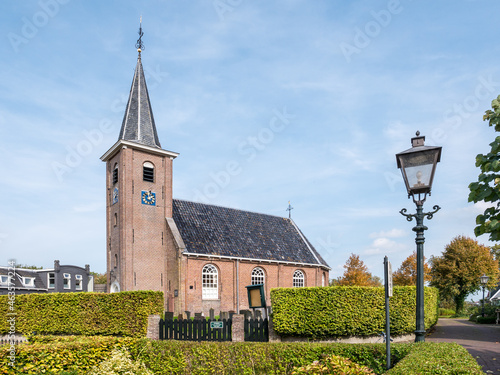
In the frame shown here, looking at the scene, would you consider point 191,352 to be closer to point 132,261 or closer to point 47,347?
point 47,347

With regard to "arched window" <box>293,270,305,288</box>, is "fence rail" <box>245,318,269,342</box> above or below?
above

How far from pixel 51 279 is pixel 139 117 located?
103ft

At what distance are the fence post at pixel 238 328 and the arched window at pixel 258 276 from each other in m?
19.3

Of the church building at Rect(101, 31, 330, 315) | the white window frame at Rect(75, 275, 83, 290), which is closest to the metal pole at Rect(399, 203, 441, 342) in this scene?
the church building at Rect(101, 31, 330, 315)

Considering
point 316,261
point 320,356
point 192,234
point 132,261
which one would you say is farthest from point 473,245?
point 320,356

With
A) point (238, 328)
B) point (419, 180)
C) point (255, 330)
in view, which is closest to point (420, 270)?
point (419, 180)

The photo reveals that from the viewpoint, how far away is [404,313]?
16.7 m

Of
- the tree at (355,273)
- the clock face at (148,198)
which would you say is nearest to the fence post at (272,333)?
the clock face at (148,198)

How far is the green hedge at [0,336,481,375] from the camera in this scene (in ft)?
31.3

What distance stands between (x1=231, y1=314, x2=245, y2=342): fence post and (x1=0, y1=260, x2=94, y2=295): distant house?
41227 mm

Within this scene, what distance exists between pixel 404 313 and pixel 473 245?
33607 mm

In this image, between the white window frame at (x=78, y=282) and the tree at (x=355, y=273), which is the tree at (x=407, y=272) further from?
the white window frame at (x=78, y=282)

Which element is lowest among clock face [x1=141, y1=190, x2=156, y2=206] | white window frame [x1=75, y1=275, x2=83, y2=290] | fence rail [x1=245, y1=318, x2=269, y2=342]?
white window frame [x1=75, y1=275, x2=83, y2=290]

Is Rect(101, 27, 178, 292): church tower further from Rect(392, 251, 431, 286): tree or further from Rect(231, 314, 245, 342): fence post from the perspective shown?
Rect(392, 251, 431, 286): tree
